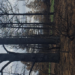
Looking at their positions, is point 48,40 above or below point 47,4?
below

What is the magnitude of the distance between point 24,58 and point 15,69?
747mm

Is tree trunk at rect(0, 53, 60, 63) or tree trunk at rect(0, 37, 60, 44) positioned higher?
tree trunk at rect(0, 37, 60, 44)

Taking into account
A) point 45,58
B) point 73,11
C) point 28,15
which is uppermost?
point 73,11

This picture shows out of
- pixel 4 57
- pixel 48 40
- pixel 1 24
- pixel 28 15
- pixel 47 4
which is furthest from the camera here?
pixel 47 4

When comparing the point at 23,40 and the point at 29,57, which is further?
the point at 23,40

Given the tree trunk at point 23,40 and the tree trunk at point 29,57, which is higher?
the tree trunk at point 23,40

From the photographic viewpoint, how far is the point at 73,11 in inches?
282

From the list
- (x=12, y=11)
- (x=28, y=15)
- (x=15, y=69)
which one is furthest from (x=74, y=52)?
(x=28, y=15)

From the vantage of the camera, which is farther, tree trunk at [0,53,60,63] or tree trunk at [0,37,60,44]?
tree trunk at [0,37,60,44]

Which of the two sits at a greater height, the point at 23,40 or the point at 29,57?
the point at 23,40

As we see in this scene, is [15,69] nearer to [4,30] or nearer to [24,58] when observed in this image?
[24,58]

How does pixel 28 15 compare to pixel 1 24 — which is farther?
pixel 28 15

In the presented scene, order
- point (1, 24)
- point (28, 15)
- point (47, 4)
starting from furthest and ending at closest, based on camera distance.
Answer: point (47, 4), point (28, 15), point (1, 24)

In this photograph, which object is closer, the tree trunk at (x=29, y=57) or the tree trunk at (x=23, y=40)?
the tree trunk at (x=29, y=57)
